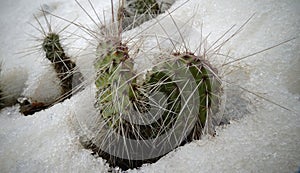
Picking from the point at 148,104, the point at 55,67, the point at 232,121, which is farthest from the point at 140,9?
the point at 232,121

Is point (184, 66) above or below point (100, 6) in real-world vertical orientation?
below

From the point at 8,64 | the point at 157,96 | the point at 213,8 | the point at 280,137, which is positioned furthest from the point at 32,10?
the point at 280,137

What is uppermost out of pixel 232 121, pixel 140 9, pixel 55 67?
pixel 140 9

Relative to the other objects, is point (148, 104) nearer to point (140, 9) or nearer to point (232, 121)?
point (232, 121)

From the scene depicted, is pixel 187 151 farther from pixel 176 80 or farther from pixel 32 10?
pixel 32 10

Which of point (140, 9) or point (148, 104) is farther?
point (140, 9)

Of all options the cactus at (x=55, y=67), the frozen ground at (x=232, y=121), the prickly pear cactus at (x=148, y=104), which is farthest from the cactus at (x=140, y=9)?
the prickly pear cactus at (x=148, y=104)

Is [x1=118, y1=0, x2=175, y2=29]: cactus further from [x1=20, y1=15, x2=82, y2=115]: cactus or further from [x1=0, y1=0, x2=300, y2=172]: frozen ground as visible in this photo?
[x1=20, y1=15, x2=82, y2=115]: cactus

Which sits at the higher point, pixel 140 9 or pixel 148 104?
pixel 140 9
